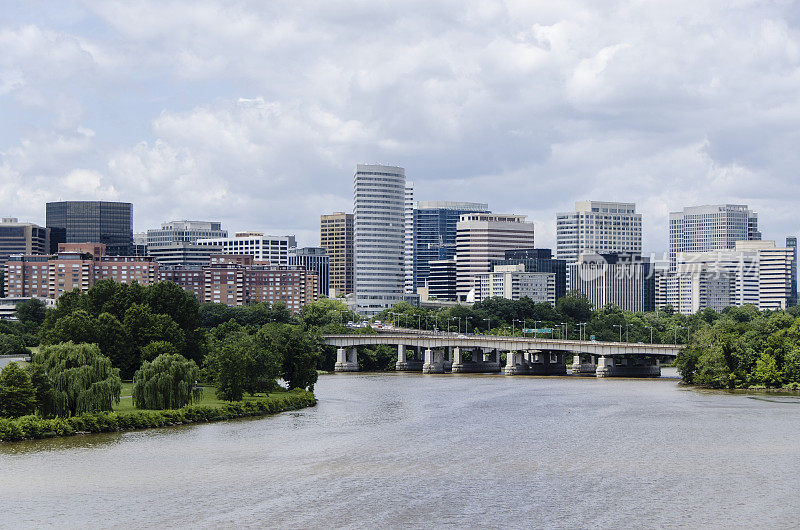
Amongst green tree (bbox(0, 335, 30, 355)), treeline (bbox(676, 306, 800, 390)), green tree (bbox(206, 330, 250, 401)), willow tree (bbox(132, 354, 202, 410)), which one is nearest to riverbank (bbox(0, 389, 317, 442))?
green tree (bbox(206, 330, 250, 401))

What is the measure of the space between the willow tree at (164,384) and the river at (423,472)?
5.29 meters

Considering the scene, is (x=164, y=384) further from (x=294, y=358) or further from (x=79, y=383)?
(x=294, y=358)

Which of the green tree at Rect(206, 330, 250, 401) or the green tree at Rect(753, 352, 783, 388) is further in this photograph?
the green tree at Rect(753, 352, 783, 388)

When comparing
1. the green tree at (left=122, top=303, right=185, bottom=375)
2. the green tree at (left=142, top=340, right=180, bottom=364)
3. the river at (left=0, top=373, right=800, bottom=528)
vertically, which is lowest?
the river at (left=0, top=373, right=800, bottom=528)

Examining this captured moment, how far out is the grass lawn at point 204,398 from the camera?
10563cm

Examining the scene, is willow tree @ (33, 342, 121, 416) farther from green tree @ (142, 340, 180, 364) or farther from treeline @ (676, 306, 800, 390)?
treeline @ (676, 306, 800, 390)

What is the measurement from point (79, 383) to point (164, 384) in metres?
10.5

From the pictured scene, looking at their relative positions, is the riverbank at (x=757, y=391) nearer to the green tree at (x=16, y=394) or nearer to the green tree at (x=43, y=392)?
the green tree at (x=43, y=392)

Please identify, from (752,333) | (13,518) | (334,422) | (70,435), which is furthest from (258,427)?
(752,333)

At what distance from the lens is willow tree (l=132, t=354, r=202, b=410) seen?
10569 cm

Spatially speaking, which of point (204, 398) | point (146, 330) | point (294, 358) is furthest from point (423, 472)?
point (146, 330)

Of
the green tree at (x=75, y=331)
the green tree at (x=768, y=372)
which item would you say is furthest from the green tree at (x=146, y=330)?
the green tree at (x=768, y=372)

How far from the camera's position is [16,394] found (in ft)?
308

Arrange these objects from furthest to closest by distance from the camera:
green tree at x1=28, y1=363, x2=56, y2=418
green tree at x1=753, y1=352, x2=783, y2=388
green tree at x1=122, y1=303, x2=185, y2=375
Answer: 1. green tree at x1=753, y1=352, x2=783, y2=388
2. green tree at x1=122, y1=303, x2=185, y2=375
3. green tree at x1=28, y1=363, x2=56, y2=418
